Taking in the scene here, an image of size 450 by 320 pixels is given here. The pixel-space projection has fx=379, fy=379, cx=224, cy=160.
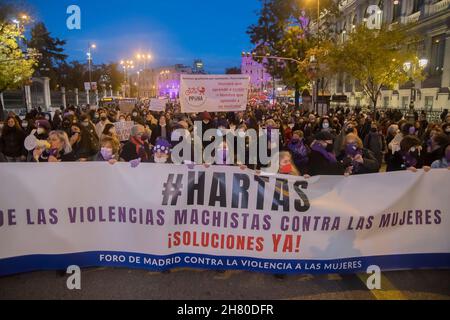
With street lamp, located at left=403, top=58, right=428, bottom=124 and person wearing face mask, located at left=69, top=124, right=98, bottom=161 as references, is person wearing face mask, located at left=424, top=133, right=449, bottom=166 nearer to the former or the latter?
person wearing face mask, located at left=69, top=124, right=98, bottom=161

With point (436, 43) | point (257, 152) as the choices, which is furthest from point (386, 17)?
point (257, 152)

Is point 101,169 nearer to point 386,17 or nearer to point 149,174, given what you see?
point 149,174

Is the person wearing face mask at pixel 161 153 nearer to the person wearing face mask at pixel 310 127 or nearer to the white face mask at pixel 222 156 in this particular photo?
the white face mask at pixel 222 156

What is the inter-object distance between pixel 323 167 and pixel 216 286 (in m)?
2.61

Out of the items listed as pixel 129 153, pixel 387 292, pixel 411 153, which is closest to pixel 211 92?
pixel 129 153

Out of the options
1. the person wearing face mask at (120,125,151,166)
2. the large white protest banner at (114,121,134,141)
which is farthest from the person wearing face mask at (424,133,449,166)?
the large white protest banner at (114,121,134,141)

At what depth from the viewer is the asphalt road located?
13.1 feet

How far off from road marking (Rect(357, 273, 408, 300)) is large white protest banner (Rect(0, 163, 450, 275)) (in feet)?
0.71

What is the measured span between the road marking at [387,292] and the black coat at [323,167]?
181 cm

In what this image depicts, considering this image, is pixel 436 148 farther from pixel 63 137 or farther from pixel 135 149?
pixel 63 137

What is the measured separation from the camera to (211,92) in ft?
29.5

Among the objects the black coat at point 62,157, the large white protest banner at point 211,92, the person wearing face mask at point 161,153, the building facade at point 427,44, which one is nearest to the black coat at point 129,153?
the person wearing face mask at point 161,153

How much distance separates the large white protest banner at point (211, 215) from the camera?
4.27 meters

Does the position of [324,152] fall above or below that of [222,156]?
above
